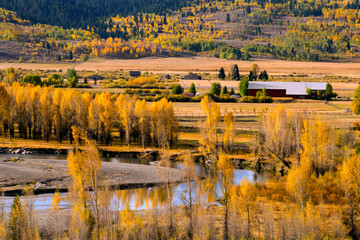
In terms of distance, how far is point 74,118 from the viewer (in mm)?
66938

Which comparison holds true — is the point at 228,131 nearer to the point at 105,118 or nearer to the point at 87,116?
the point at 105,118

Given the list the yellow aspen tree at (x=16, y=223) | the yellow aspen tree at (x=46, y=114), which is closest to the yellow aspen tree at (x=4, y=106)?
the yellow aspen tree at (x=46, y=114)

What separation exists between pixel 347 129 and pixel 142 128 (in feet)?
82.4

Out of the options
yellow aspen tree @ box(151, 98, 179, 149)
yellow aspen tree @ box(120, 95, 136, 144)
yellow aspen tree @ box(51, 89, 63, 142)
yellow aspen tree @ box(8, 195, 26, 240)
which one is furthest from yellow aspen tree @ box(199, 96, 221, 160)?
yellow aspen tree @ box(8, 195, 26, 240)

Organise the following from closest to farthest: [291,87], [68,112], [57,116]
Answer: [57,116] → [68,112] → [291,87]

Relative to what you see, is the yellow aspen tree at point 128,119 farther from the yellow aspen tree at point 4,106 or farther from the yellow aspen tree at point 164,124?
the yellow aspen tree at point 4,106

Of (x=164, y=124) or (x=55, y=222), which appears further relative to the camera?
(x=164, y=124)

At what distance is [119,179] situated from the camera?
50.0 m

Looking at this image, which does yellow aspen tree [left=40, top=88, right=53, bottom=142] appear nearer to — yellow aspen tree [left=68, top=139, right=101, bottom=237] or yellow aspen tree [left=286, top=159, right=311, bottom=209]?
yellow aspen tree [left=68, top=139, right=101, bottom=237]

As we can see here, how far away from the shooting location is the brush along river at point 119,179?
1703 inches

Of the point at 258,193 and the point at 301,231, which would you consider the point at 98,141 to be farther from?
the point at 301,231

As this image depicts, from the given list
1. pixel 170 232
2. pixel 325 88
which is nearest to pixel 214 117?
pixel 170 232

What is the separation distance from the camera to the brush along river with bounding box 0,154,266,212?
142 feet

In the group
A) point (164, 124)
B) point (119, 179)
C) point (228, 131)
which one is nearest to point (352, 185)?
point (228, 131)
